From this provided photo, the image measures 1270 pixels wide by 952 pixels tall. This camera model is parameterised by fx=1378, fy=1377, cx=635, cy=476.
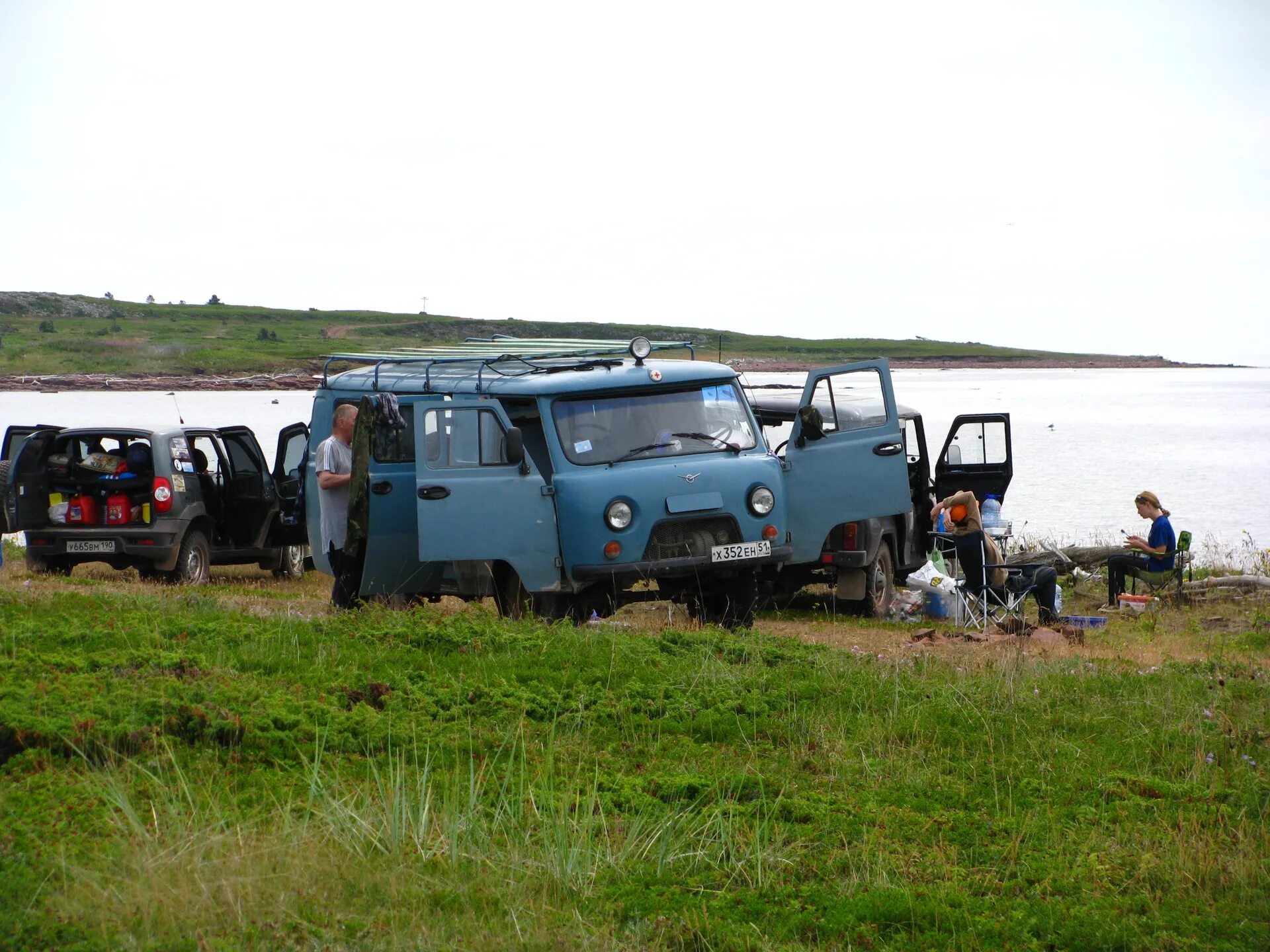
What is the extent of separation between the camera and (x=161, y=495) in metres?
14.5

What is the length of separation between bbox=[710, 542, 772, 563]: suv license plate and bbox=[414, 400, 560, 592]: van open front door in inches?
47.7

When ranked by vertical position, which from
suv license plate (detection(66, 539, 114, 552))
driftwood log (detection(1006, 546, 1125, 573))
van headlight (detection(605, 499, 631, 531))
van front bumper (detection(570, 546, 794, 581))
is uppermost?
van headlight (detection(605, 499, 631, 531))

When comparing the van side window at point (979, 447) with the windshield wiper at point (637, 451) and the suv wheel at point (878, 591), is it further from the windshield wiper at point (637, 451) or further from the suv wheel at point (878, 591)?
the windshield wiper at point (637, 451)

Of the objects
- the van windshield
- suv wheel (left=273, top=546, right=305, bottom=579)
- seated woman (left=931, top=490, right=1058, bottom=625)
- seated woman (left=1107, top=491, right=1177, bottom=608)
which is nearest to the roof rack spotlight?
the van windshield

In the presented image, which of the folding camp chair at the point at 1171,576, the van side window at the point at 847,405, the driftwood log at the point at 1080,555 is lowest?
the driftwood log at the point at 1080,555

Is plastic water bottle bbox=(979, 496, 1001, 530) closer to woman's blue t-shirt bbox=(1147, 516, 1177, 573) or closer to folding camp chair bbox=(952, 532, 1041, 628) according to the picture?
folding camp chair bbox=(952, 532, 1041, 628)

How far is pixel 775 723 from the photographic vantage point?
7.36 metres

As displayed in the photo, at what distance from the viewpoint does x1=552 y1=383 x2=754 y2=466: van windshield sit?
422 inches

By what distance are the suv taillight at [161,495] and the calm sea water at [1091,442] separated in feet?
25.3

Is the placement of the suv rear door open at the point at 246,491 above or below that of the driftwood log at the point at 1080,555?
above

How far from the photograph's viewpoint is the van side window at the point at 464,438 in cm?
1029

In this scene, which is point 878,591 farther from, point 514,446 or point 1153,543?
point 514,446

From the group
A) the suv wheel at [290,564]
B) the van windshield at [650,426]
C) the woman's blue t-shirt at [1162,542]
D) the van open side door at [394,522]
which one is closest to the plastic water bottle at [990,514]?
the woman's blue t-shirt at [1162,542]

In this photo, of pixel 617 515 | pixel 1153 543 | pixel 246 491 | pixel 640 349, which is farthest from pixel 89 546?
pixel 1153 543
